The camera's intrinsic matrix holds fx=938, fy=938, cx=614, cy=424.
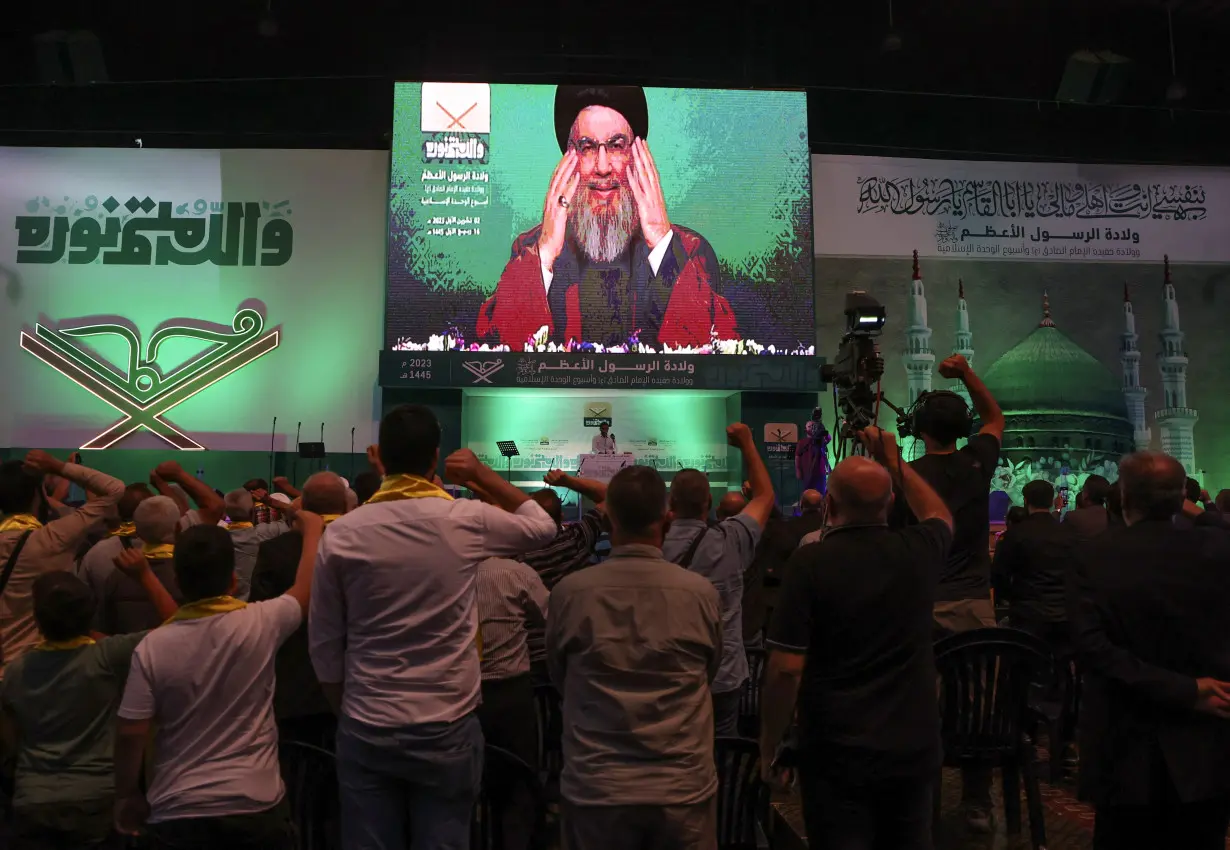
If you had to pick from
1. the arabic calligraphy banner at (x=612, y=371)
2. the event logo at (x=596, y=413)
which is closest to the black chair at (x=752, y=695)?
the arabic calligraphy banner at (x=612, y=371)

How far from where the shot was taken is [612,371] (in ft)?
35.7

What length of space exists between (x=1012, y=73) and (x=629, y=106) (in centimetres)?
500

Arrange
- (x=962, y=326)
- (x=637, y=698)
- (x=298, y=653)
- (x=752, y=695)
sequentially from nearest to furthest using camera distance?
(x=637, y=698) → (x=298, y=653) → (x=752, y=695) → (x=962, y=326)

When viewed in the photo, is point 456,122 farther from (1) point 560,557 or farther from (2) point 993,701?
(2) point 993,701

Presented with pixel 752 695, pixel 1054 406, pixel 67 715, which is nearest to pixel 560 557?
pixel 752 695

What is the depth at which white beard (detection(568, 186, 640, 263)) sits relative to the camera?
36.4ft

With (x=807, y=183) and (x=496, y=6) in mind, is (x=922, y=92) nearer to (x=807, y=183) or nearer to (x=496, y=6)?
(x=807, y=183)

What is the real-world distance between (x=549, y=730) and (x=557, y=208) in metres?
8.80

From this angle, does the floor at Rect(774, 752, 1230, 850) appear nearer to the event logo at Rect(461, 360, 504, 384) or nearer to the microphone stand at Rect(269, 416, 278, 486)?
the event logo at Rect(461, 360, 504, 384)

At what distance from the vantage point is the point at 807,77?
11.9 meters

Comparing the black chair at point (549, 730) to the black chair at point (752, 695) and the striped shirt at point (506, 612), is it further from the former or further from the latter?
the black chair at point (752, 695)

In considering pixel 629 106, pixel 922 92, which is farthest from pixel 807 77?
pixel 629 106

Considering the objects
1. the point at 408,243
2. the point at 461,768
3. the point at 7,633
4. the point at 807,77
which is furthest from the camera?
the point at 807,77

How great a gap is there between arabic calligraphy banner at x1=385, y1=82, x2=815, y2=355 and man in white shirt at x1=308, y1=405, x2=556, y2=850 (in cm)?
894
